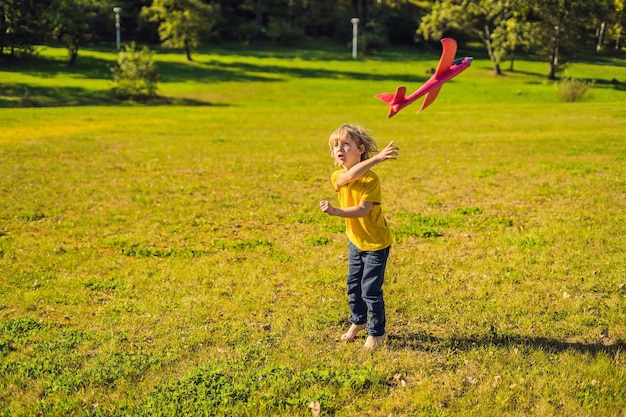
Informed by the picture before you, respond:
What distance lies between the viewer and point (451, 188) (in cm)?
1583

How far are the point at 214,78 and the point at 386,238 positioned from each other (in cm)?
5108

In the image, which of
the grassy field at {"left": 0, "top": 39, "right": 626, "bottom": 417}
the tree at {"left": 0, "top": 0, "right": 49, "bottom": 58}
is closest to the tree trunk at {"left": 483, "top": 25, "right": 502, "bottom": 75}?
the grassy field at {"left": 0, "top": 39, "right": 626, "bottom": 417}

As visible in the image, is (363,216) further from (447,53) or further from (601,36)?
(601,36)

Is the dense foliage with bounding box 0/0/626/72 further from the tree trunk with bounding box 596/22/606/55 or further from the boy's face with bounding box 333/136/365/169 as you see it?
the boy's face with bounding box 333/136/365/169

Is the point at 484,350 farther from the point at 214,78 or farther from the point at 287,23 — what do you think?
the point at 287,23

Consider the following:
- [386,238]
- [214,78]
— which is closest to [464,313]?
[386,238]

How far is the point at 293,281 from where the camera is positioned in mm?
8914

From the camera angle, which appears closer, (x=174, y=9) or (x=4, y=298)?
(x=4, y=298)

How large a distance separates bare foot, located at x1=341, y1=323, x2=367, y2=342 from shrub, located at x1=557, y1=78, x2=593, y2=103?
2809cm

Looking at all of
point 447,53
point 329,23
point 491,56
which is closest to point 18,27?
point 447,53

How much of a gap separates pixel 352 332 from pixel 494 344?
1.68m

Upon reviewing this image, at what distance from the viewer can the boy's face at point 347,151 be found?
6.27 m

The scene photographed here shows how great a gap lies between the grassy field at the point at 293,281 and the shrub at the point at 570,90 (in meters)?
9.52

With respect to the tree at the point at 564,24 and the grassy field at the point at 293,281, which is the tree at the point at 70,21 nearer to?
the grassy field at the point at 293,281
